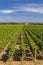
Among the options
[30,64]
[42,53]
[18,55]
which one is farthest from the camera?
A: [42,53]

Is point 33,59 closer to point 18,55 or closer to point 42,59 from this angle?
point 42,59

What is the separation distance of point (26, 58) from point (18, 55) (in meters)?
1.18

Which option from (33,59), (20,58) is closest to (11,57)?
(20,58)

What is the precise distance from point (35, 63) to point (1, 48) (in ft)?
19.2

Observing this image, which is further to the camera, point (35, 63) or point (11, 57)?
point (11, 57)

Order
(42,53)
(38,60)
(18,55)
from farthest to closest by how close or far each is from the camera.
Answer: (42,53) < (18,55) < (38,60)

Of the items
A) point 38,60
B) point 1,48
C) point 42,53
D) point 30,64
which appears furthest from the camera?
point 1,48

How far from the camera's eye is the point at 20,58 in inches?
596

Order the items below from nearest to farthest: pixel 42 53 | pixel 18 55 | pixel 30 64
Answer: pixel 30 64
pixel 18 55
pixel 42 53

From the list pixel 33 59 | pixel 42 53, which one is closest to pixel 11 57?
pixel 33 59

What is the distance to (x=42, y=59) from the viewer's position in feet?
49.6

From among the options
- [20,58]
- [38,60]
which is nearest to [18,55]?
[20,58]

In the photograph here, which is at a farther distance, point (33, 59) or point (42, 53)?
point (42, 53)

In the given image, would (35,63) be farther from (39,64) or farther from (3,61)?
(3,61)
